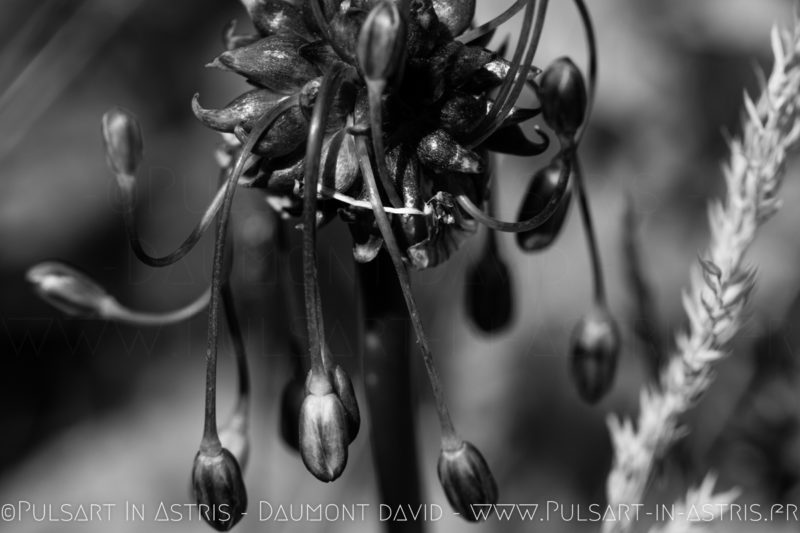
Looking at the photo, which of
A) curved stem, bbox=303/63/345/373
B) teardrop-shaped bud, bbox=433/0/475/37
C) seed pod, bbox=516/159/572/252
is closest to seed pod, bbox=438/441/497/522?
curved stem, bbox=303/63/345/373

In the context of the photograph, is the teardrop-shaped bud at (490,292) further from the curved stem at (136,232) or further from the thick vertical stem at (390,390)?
the curved stem at (136,232)

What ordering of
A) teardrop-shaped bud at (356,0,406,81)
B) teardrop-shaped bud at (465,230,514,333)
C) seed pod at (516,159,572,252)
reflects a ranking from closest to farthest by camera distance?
teardrop-shaped bud at (356,0,406,81) < seed pod at (516,159,572,252) < teardrop-shaped bud at (465,230,514,333)

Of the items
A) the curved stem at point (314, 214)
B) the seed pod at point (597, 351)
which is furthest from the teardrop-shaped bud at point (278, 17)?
the seed pod at point (597, 351)

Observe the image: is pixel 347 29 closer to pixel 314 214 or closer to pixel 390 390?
pixel 314 214

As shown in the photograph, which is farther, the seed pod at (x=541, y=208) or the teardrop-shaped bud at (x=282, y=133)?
the seed pod at (x=541, y=208)

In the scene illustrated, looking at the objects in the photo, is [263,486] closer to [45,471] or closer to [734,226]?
[45,471]

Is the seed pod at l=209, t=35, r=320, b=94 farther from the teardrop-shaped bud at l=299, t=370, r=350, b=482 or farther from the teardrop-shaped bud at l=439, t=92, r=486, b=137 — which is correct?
the teardrop-shaped bud at l=299, t=370, r=350, b=482
